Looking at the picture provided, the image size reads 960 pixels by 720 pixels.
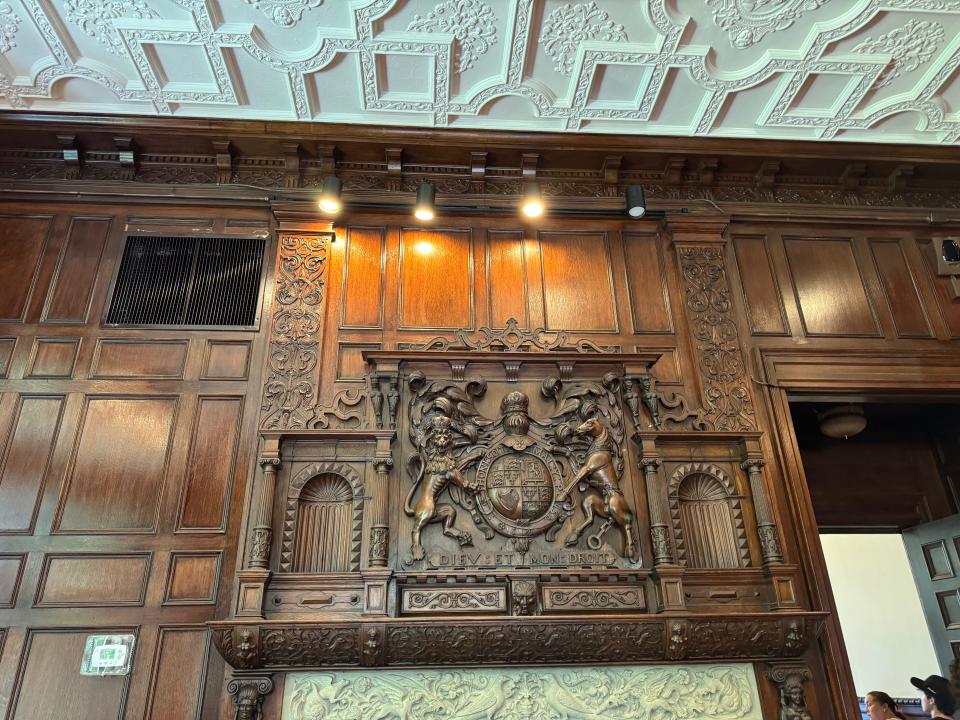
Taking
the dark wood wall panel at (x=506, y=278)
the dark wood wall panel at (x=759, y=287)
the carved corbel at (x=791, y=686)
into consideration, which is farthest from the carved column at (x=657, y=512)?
the dark wood wall panel at (x=759, y=287)

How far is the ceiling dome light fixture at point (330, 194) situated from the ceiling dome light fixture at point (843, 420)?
14.0 feet

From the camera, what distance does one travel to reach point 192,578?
367 centimetres

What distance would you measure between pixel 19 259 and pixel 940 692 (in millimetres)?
7003

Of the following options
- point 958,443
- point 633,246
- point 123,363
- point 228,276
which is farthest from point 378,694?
point 958,443

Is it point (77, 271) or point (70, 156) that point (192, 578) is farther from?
point (70, 156)

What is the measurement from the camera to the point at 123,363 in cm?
420

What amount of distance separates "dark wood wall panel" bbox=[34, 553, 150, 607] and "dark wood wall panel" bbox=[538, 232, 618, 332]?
3.02 m

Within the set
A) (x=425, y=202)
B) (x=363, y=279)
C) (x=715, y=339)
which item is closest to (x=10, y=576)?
(x=363, y=279)

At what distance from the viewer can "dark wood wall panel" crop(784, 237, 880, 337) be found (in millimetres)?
4691

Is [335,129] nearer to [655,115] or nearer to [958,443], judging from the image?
[655,115]

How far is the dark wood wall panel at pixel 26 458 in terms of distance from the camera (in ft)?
12.3

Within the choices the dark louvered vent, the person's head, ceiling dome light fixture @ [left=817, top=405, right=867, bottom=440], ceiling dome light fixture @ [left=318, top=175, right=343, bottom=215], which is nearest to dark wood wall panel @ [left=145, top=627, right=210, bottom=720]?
the dark louvered vent

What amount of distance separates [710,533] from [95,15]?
498cm

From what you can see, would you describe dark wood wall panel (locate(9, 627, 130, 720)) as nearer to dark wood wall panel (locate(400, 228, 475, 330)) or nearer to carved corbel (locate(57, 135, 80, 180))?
dark wood wall panel (locate(400, 228, 475, 330))
